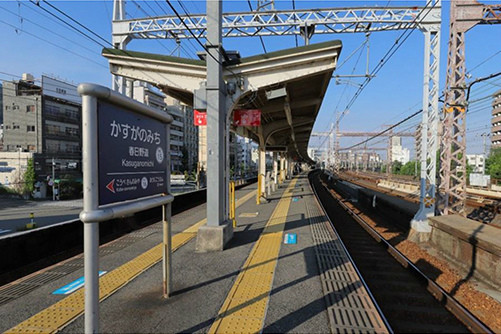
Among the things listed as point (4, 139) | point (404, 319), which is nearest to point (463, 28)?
point (404, 319)

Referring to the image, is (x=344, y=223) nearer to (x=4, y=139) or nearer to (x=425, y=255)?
(x=425, y=255)

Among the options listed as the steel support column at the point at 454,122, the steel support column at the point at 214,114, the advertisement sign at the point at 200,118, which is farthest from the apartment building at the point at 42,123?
the steel support column at the point at 454,122

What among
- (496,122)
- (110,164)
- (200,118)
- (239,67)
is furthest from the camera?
(496,122)

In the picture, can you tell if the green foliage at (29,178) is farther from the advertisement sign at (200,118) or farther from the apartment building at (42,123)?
the advertisement sign at (200,118)

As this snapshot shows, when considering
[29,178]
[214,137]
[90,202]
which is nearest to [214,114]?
[214,137]

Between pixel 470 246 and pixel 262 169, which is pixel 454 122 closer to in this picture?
pixel 470 246

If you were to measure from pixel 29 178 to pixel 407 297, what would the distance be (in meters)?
42.5

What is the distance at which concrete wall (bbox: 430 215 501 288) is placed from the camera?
Answer: 655cm

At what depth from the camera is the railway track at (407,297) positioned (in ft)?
14.7

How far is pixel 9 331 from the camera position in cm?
320

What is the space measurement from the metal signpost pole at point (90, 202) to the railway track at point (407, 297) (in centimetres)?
425

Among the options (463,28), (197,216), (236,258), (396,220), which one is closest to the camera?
(236,258)

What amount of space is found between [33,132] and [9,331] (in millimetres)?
48623

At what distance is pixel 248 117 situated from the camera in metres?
8.30
